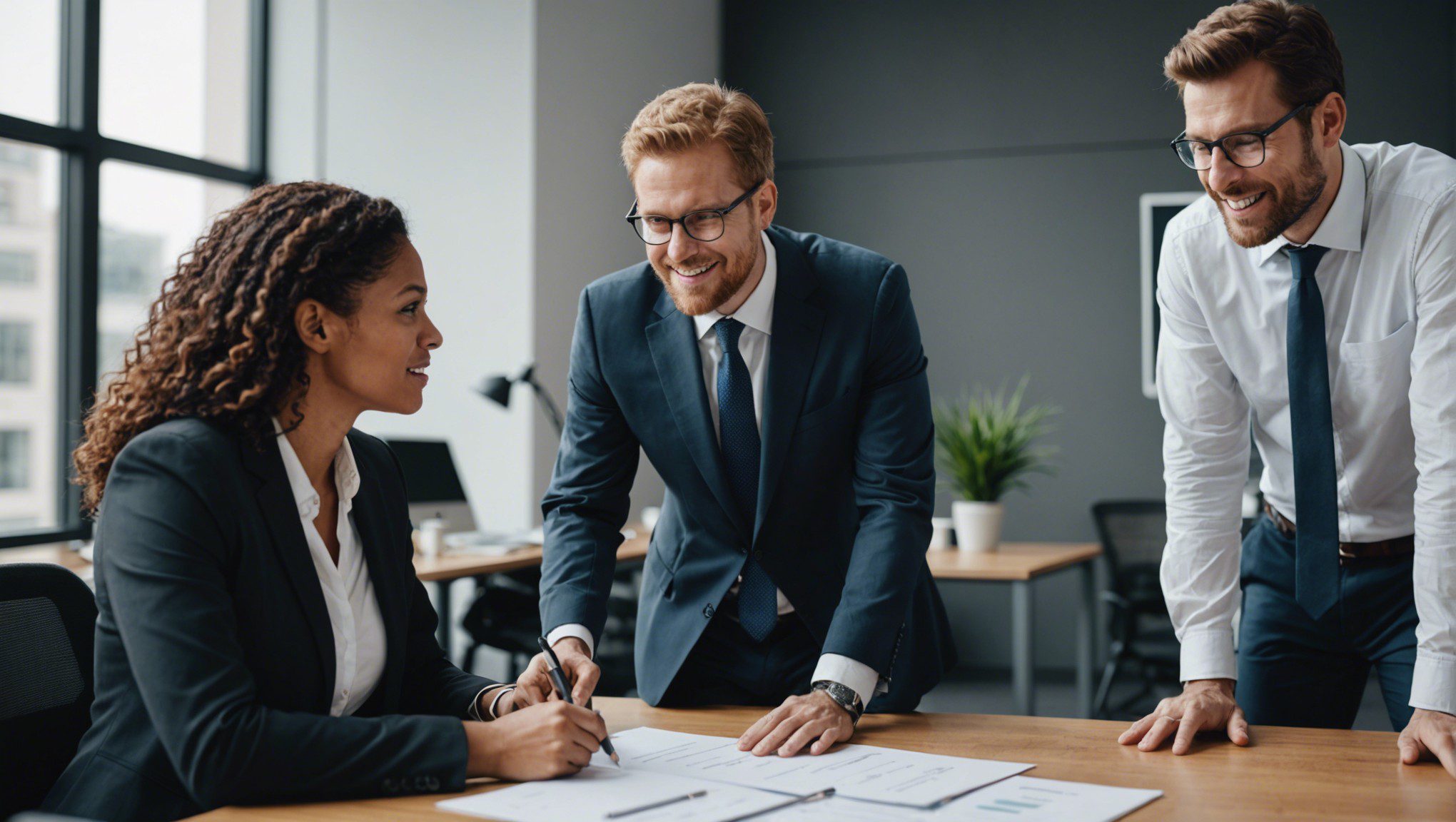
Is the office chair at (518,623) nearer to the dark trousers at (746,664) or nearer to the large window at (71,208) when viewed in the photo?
the large window at (71,208)

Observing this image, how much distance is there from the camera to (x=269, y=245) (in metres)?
1.47

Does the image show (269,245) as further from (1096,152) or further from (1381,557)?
(1096,152)

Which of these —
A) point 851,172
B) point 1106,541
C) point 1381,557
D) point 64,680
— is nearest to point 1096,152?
point 851,172

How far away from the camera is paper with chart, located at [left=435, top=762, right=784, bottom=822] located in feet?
3.87

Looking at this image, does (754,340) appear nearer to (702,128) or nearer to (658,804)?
(702,128)

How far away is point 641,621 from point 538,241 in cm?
356

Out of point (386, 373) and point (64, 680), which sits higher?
point (386, 373)

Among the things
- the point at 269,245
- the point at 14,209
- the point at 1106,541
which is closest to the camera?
the point at 269,245

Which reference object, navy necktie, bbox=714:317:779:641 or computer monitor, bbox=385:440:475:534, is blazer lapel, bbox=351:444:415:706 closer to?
navy necktie, bbox=714:317:779:641

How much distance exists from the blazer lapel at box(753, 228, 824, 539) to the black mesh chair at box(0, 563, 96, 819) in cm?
89

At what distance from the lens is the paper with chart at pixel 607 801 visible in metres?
1.18

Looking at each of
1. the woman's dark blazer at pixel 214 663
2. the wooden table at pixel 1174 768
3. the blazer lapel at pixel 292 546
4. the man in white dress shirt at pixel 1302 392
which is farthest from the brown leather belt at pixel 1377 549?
the blazer lapel at pixel 292 546

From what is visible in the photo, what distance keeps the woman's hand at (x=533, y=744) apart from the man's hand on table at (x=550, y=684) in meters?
0.17

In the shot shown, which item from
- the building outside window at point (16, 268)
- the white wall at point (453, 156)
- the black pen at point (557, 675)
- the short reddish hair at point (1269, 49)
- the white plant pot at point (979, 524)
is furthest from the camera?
the white wall at point (453, 156)
